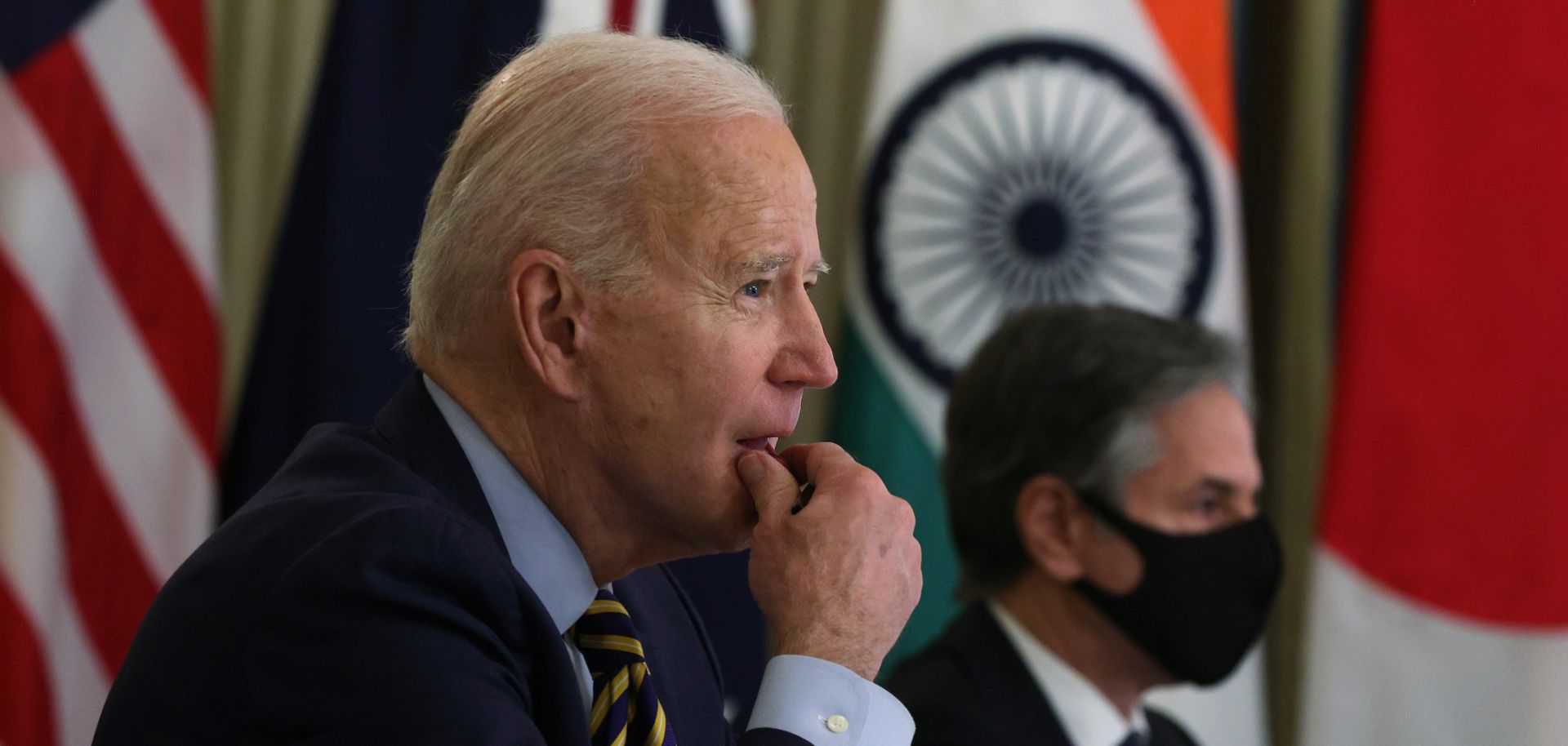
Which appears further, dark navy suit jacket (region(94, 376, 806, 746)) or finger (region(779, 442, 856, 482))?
finger (region(779, 442, 856, 482))

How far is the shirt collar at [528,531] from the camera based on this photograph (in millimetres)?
1373

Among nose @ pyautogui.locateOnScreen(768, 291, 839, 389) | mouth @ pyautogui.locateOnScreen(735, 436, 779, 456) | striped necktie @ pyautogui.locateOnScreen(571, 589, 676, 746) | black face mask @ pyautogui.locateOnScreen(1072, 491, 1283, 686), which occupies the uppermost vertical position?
nose @ pyautogui.locateOnScreen(768, 291, 839, 389)

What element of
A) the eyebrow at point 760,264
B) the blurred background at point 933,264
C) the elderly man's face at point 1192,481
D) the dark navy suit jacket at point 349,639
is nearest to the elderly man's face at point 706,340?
the eyebrow at point 760,264

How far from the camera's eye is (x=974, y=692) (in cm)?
216

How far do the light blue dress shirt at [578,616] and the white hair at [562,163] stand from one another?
11 centimetres

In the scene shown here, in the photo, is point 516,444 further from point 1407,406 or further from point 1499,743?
point 1499,743

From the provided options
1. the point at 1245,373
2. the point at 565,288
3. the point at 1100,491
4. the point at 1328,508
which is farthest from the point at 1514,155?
the point at 565,288

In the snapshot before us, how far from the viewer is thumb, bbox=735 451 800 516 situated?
54.6 inches

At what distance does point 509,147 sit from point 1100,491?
4.18 feet

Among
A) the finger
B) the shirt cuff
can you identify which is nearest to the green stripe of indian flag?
the finger

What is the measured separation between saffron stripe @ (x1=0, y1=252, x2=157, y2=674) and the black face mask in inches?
79.5

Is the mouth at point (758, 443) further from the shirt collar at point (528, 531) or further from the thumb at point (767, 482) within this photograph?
the shirt collar at point (528, 531)

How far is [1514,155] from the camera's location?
3.27m

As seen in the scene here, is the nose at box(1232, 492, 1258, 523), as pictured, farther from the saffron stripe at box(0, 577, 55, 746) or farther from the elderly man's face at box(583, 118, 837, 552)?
the saffron stripe at box(0, 577, 55, 746)
